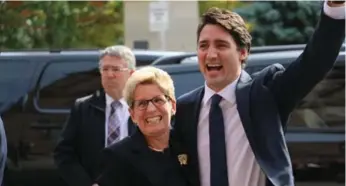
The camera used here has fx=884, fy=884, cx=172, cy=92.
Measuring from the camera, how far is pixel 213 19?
11.1 feet

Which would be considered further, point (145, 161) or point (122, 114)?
point (122, 114)

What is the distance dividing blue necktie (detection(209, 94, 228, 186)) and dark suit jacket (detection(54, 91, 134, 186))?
2030 millimetres

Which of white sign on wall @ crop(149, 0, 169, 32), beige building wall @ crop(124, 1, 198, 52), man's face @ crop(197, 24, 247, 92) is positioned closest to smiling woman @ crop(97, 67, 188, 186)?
man's face @ crop(197, 24, 247, 92)

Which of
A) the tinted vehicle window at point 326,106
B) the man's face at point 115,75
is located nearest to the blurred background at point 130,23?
the tinted vehicle window at point 326,106

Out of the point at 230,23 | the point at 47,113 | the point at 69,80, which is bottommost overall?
the point at 47,113

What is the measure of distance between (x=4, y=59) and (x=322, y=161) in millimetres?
3296

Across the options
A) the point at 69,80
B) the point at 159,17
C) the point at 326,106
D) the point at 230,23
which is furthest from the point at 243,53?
the point at 159,17

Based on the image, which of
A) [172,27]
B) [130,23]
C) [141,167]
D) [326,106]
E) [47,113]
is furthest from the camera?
[130,23]

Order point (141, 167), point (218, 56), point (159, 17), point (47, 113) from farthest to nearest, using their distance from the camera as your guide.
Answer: point (159, 17) → point (47, 113) → point (141, 167) → point (218, 56)

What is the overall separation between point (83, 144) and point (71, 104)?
250 centimetres

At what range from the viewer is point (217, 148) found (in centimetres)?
336

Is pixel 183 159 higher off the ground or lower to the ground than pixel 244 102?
lower

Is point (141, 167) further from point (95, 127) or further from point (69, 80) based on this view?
point (69, 80)

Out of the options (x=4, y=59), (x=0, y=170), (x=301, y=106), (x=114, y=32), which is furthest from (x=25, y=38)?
(x=0, y=170)
